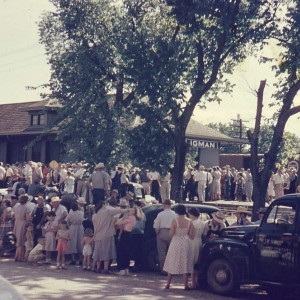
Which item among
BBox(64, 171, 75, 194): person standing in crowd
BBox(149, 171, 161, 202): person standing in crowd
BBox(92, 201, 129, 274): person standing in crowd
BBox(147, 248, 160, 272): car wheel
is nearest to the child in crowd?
BBox(92, 201, 129, 274): person standing in crowd

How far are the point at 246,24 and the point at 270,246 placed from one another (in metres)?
10.6

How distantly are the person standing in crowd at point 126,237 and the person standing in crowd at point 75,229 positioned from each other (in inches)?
66.1

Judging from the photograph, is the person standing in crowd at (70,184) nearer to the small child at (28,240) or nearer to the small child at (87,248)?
the small child at (28,240)

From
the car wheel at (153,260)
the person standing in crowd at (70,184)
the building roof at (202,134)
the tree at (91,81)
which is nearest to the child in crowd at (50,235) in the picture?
the car wheel at (153,260)

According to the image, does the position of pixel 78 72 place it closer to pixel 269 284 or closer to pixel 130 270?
pixel 130 270

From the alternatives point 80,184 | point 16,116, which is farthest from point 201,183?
point 16,116

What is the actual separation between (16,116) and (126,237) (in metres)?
35.5

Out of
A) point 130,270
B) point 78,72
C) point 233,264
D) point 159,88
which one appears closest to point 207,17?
point 159,88

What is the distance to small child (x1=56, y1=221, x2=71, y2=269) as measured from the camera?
15.9m

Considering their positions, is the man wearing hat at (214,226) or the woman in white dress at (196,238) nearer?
the woman in white dress at (196,238)

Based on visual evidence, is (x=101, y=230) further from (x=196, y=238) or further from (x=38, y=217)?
(x=196, y=238)

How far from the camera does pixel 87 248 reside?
15.7 metres

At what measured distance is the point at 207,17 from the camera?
20.1 metres

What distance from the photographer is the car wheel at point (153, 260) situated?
50.9 ft
